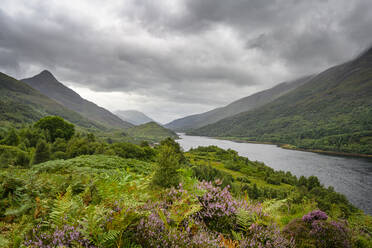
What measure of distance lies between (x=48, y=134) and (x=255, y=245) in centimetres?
4960

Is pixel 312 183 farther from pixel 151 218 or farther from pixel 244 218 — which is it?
pixel 151 218

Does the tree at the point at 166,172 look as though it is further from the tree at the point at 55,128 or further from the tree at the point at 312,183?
the tree at the point at 312,183

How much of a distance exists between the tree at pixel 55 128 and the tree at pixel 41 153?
68.5 ft

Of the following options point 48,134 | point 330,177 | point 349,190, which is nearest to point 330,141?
point 330,177

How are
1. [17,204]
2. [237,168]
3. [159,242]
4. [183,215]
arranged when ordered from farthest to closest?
[237,168] → [17,204] → [183,215] → [159,242]

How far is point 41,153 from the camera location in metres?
24.9

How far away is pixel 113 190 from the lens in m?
4.19

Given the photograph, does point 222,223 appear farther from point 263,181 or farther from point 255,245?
point 263,181

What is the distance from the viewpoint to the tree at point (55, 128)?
145 ft

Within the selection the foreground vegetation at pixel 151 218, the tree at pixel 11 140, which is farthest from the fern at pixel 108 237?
the tree at pixel 11 140

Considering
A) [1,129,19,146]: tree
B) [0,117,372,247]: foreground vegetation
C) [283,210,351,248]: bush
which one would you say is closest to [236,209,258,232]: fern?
[0,117,372,247]: foreground vegetation

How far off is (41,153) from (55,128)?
23.8 m

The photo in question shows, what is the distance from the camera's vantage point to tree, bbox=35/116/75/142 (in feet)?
145

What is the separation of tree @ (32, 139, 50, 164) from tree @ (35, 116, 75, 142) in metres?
20.9
